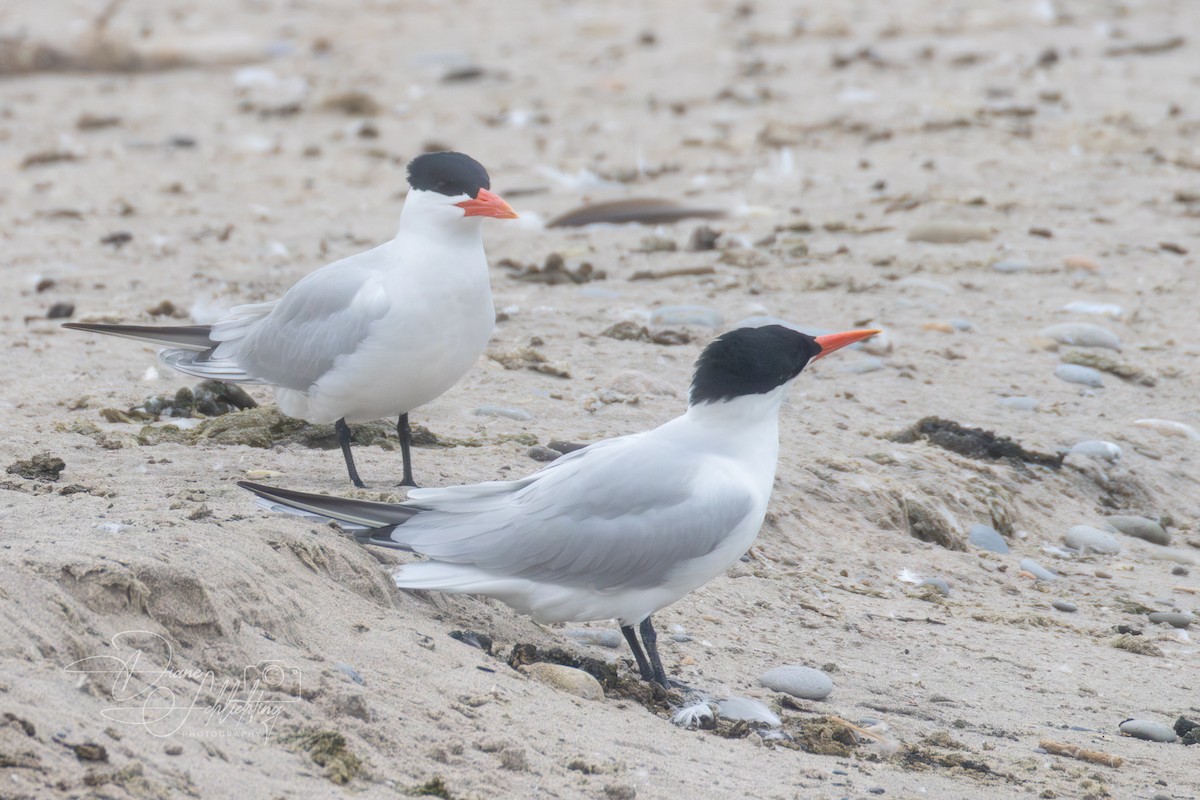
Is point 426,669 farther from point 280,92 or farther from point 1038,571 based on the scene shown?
point 280,92

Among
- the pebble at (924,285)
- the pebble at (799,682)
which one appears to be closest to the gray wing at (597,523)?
the pebble at (799,682)

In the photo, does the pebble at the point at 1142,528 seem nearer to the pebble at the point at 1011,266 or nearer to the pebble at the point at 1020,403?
the pebble at the point at 1020,403

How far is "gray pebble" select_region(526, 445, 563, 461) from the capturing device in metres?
5.18

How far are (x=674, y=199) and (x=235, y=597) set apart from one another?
6.25m

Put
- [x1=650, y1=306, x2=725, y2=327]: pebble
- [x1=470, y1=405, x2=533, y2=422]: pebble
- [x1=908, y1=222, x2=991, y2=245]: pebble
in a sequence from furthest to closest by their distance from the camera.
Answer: [x1=908, y1=222, x2=991, y2=245]: pebble < [x1=650, y1=306, x2=725, y2=327]: pebble < [x1=470, y1=405, x2=533, y2=422]: pebble

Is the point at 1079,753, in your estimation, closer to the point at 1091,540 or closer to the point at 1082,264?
the point at 1091,540

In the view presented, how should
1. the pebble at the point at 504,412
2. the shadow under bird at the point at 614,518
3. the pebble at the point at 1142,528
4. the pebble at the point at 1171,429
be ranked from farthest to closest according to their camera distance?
the pebble at the point at 1171,429 < the pebble at the point at 504,412 < the pebble at the point at 1142,528 < the shadow under bird at the point at 614,518

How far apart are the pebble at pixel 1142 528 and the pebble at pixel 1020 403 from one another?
2.74 ft

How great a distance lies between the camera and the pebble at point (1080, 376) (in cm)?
680

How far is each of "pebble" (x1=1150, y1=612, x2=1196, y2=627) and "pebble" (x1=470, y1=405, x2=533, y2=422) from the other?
7.91 feet

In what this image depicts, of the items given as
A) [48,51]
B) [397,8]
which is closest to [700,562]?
[48,51]

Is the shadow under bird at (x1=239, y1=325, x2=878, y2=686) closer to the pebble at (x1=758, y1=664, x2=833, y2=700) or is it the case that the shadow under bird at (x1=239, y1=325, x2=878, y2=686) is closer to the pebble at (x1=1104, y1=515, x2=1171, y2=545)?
the pebble at (x1=758, y1=664, x2=833, y2=700)

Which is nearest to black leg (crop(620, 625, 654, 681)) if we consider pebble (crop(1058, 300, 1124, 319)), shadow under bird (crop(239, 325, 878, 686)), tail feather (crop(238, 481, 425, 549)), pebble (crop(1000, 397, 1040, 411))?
shadow under bird (crop(239, 325, 878, 686))

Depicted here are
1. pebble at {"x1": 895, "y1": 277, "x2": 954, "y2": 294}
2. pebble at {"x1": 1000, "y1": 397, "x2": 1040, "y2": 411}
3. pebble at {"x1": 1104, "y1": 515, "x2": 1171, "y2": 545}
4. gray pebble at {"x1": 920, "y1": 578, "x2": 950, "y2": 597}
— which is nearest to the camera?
gray pebble at {"x1": 920, "y1": 578, "x2": 950, "y2": 597}
